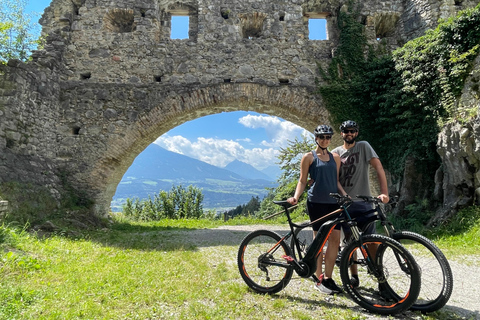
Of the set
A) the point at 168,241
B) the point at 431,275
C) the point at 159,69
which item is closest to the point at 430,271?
the point at 431,275

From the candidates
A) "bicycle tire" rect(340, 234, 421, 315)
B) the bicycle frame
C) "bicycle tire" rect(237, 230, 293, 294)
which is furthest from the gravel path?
the bicycle frame

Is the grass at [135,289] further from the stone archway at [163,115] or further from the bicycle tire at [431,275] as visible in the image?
the stone archway at [163,115]

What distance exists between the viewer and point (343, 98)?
8875 millimetres

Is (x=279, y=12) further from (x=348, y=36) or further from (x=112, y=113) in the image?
(x=112, y=113)

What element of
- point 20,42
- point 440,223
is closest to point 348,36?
point 440,223

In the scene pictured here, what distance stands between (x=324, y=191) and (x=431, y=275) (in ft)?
3.99

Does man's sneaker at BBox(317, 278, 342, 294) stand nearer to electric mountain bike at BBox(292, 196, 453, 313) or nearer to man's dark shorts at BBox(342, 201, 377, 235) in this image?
man's dark shorts at BBox(342, 201, 377, 235)

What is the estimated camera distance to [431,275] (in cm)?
269

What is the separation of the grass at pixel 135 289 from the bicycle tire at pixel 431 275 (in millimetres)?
113

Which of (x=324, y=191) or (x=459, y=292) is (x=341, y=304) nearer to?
(x=324, y=191)

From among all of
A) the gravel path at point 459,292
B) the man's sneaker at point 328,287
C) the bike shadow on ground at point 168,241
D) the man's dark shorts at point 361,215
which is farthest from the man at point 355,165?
the bike shadow on ground at point 168,241

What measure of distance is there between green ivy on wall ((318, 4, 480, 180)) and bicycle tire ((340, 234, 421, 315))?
5656 millimetres

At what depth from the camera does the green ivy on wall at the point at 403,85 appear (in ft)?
21.9

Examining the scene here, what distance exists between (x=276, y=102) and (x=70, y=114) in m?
6.25
